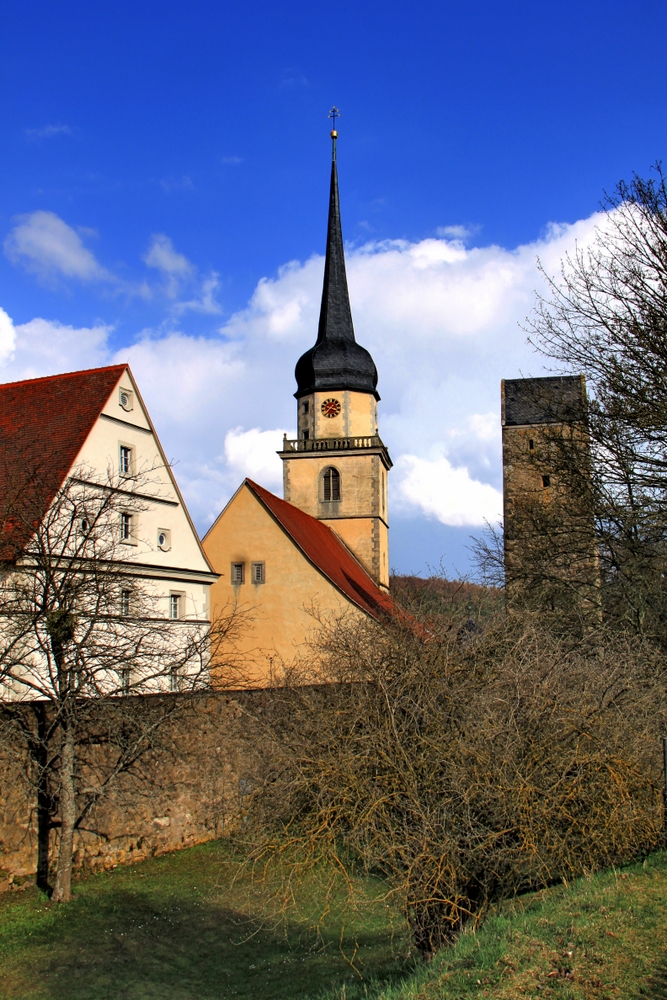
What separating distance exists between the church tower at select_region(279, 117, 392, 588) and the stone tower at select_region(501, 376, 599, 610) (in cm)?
1508

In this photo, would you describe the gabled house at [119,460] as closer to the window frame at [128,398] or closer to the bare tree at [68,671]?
the window frame at [128,398]

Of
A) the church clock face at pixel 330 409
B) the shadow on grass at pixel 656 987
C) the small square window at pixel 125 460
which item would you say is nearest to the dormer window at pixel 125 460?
the small square window at pixel 125 460

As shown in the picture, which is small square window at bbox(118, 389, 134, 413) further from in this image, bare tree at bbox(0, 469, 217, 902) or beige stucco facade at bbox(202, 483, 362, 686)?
bare tree at bbox(0, 469, 217, 902)

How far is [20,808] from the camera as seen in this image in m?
12.6

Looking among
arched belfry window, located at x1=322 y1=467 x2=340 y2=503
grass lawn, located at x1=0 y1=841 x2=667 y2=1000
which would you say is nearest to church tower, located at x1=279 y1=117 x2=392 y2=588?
arched belfry window, located at x1=322 y1=467 x2=340 y2=503

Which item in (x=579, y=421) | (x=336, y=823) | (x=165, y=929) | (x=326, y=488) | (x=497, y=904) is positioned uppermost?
(x=326, y=488)

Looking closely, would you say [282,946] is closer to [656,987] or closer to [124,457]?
[656,987]

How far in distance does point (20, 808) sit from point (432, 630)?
688 centimetres

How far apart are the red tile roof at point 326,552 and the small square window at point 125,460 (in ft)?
18.8

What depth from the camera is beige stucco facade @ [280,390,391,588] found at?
37.0 m

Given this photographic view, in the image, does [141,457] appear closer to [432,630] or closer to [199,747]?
[199,747]

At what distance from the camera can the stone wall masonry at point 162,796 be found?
41.3ft

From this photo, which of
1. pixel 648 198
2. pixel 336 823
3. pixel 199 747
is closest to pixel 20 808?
pixel 199 747

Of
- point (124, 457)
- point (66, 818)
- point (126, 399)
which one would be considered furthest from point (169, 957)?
point (126, 399)
